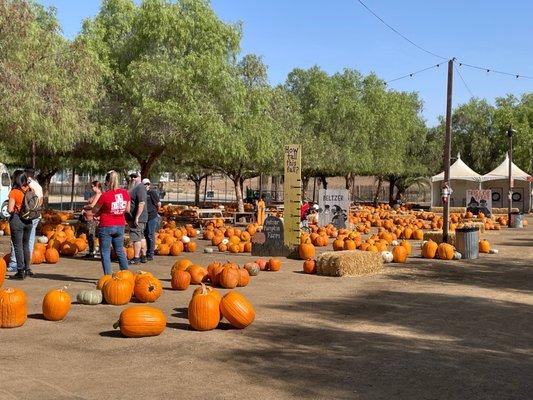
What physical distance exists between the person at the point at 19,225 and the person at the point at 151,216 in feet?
10.5

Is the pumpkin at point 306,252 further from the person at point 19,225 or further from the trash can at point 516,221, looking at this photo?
the trash can at point 516,221

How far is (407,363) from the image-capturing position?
6414 millimetres

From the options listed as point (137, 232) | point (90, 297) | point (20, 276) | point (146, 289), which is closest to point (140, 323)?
point (146, 289)

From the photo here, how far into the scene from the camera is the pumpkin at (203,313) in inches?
306

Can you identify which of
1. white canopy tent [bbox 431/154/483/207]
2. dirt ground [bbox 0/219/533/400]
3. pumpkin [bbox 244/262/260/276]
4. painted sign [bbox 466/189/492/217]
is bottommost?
dirt ground [bbox 0/219/533/400]

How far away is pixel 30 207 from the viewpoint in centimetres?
1106

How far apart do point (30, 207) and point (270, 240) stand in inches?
276

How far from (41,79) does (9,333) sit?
34.5 feet

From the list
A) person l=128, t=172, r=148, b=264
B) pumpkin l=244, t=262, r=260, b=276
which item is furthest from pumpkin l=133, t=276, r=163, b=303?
pumpkin l=244, t=262, r=260, b=276

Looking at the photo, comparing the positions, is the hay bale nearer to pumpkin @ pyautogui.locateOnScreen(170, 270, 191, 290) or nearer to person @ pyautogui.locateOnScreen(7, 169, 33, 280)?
pumpkin @ pyautogui.locateOnScreen(170, 270, 191, 290)

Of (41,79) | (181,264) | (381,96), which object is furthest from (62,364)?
(381,96)

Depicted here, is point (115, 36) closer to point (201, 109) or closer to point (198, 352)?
point (201, 109)

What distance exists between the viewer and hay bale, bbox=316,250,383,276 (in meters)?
13.1

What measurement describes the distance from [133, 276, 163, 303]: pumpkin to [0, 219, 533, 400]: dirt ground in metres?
0.20
